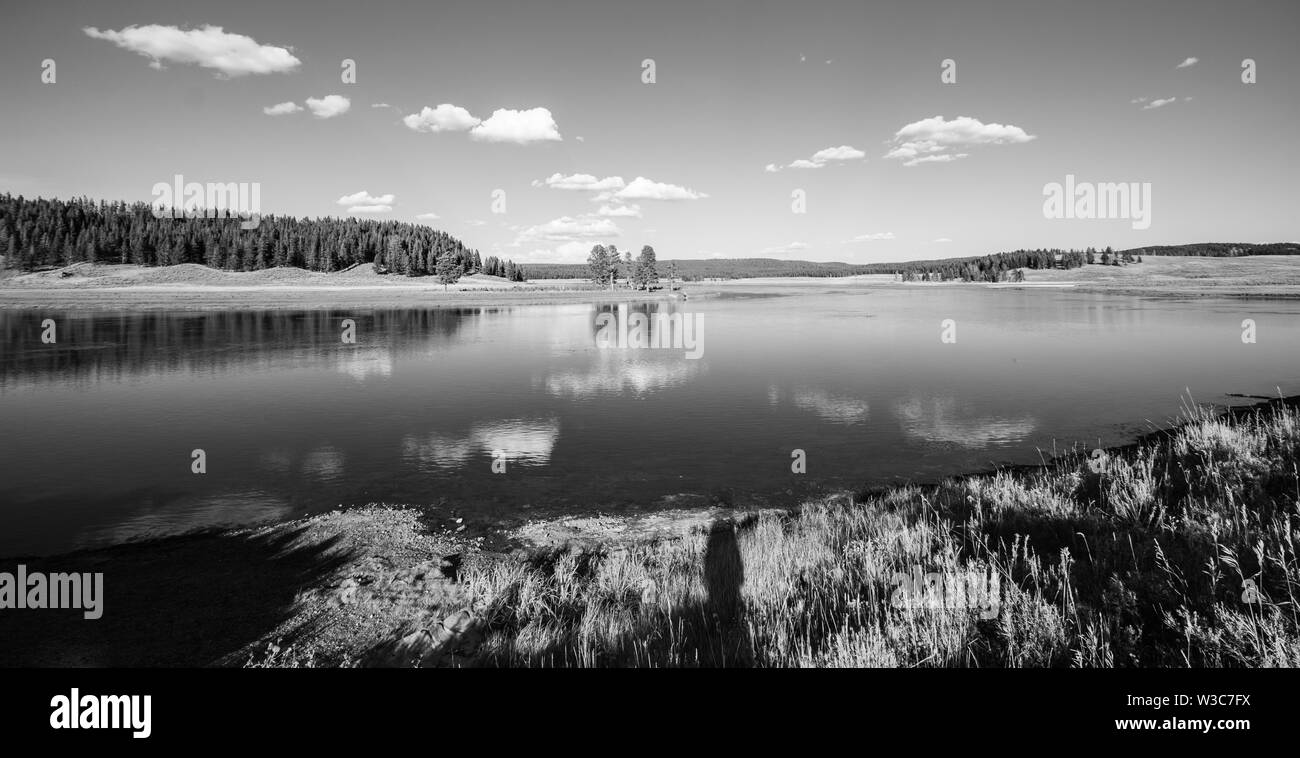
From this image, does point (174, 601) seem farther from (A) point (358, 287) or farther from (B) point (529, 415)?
(A) point (358, 287)

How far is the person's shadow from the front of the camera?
595 cm

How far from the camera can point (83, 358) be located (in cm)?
3108

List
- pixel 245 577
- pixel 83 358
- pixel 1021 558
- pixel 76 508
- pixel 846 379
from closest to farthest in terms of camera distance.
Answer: pixel 1021 558
pixel 245 577
pixel 76 508
pixel 846 379
pixel 83 358

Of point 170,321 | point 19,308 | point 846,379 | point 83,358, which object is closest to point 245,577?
point 846,379

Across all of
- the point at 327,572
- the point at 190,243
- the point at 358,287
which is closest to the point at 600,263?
the point at 358,287

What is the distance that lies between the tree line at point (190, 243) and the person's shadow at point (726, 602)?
12379cm

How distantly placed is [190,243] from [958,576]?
578 ft

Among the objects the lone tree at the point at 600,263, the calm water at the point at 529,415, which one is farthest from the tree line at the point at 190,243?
the calm water at the point at 529,415

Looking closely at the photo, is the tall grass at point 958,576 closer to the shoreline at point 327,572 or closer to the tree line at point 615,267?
the shoreline at point 327,572
